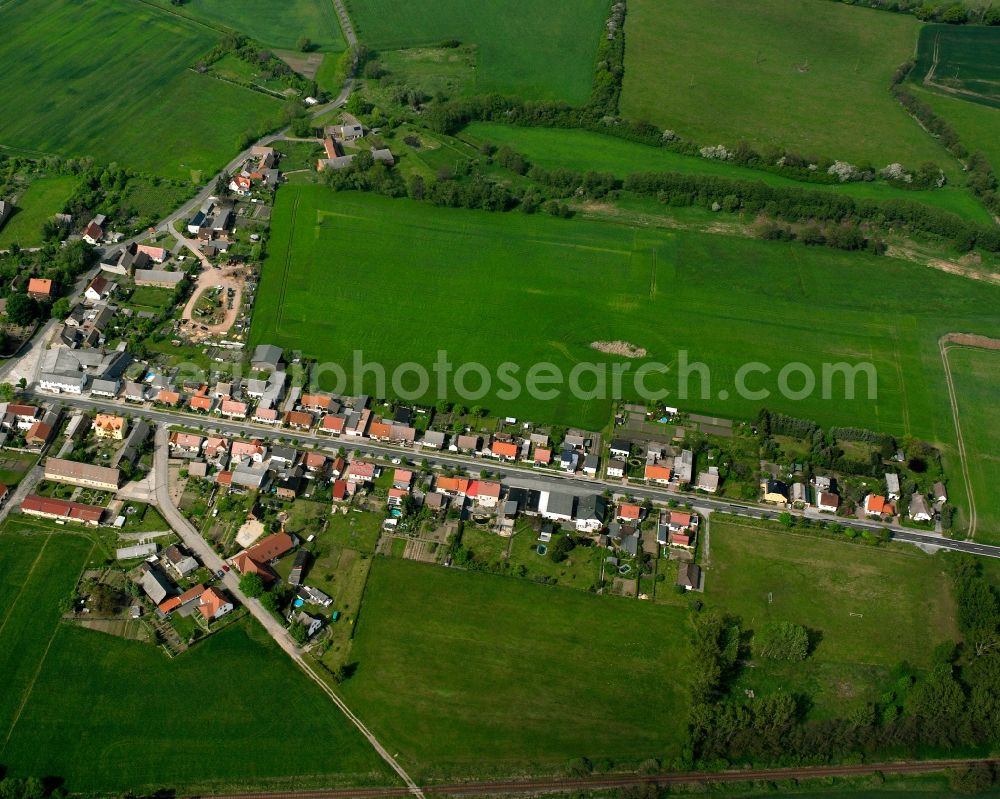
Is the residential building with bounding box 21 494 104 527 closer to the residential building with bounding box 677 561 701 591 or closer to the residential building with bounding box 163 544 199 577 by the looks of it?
the residential building with bounding box 163 544 199 577

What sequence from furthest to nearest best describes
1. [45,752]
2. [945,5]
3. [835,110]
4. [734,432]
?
[945,5]
[835,110]
[734,432]
[45,752]

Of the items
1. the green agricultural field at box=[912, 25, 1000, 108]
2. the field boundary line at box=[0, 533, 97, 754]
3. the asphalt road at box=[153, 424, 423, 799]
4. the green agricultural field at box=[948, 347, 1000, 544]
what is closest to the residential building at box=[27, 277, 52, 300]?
the asphalt road at box=[153, 424, 423, 799]

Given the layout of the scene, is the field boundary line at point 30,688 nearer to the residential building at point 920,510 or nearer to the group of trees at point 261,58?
the residential building at point 920,510

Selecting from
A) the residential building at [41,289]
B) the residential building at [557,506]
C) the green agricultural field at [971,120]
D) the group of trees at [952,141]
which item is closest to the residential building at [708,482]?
the residential building at [557,506]

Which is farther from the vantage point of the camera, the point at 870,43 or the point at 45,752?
the point at 870,43

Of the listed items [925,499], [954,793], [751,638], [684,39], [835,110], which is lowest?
[954,793]

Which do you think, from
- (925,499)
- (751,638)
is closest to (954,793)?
(751,638)

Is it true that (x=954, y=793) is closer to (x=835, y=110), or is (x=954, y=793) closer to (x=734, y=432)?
(x=734, y=432)
